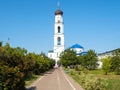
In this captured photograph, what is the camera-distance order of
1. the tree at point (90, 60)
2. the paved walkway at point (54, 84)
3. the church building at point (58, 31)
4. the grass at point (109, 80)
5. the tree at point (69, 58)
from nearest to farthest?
the grass at point (109, 80), the paved walkway at point (54, 84), the tree at point (90, 60), the tree at point (69, 58), the church building at point (58, 31)

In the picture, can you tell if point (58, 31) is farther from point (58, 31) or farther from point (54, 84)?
point (54, 84)

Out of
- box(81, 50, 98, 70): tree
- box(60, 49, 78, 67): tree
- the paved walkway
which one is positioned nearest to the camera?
the paved walkway

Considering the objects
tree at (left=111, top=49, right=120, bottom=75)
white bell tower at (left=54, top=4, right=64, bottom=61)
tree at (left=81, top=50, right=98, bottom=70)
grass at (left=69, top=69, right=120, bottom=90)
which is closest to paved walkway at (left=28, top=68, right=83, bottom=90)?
grass at (left=69, top=69, right=120, bottom=90)

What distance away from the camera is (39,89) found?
72.7 feet

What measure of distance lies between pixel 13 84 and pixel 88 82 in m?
4.80

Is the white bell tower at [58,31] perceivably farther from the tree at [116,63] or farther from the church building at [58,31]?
the tree at [116,63]

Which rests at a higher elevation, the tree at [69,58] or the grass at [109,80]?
the tree at [69,58]

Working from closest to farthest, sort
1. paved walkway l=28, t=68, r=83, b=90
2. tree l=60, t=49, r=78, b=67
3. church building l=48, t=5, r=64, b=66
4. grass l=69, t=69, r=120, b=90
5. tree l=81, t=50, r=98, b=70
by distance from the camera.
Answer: grass l=69, t=69, r=120, b=90 < paved walkway l=28, t=68, r=83, b=90 < tree l=81, t=50, r=98, b=70 < tree l=60, t=49, r=78, b=67 < church building l=48, t=5, r=64, b=66

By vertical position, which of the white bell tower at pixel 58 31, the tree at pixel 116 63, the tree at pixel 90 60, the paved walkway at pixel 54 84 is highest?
the white bell tower at pixel 58 31

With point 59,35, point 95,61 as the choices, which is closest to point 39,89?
point 95,61

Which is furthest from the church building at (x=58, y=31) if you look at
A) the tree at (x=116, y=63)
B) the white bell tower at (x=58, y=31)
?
the tree at (x=116, y=63)

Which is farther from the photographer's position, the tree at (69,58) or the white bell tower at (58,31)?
the white bell tower at (58,31)

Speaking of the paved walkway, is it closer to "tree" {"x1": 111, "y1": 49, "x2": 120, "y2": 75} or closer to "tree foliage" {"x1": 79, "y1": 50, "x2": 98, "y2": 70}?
"tree" {"x1": 111, "y1": 49, "x2": 120, "y2": 75}

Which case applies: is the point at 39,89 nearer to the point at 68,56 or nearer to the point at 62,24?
the point at 68,56
